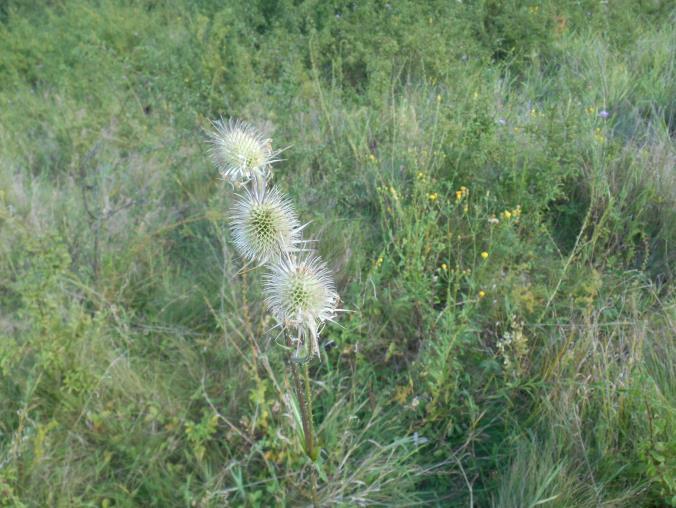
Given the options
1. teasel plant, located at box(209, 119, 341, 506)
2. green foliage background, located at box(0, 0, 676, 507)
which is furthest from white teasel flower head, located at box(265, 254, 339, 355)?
green foliage background, located at box(0, 0, 676, 507)

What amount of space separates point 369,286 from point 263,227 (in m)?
1.11

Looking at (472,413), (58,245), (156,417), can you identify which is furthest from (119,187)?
Answer: (472,413)

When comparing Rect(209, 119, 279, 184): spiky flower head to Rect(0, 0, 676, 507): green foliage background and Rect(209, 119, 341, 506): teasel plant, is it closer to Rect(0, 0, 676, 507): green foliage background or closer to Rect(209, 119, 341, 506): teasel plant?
Rect(209, 119, 341, 506): teasel plant

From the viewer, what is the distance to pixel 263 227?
170cm

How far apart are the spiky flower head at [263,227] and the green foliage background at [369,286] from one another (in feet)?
1.93

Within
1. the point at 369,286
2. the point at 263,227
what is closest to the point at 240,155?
the point at 263,227

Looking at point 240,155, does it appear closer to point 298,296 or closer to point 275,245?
point 275,245

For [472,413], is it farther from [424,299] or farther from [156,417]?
[156,417]

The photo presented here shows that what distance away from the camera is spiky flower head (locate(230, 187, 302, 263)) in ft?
5.58

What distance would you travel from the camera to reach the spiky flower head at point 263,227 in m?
1.70

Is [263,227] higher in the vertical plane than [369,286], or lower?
higher

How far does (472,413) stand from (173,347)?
1.28m

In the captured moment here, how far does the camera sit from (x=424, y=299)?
8.48ft

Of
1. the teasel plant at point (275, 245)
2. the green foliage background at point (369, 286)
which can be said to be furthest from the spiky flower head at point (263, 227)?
the green foliage background at point (369, 286)
